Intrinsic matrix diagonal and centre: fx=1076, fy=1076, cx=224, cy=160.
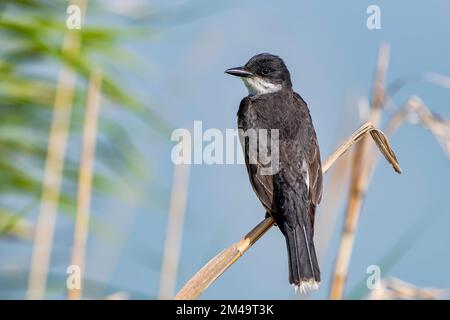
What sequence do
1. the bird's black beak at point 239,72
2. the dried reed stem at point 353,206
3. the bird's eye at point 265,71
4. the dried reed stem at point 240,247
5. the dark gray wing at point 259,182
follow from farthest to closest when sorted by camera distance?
the bird's eye at point 265,71 < the bird's black beak at point 239,72 < the dark gray wing at point 259,182 < the dried reed stem at point 353,206 < the dried reed stem at point 240,247

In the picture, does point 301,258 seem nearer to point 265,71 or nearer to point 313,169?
point 313,169

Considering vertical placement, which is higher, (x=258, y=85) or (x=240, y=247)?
(x=258, y=85)

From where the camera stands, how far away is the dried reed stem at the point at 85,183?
468cm

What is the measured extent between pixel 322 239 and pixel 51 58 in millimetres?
1869

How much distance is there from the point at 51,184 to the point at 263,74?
164 centimetres

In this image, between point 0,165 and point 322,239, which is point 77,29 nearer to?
point 0,165

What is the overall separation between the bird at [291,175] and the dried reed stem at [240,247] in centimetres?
22

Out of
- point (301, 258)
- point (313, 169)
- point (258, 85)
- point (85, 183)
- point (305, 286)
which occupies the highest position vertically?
point (258, 85)

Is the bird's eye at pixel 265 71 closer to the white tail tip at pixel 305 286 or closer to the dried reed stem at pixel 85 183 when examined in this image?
the dried reed stem at pixel 85 183

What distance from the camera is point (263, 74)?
6227 millimetres

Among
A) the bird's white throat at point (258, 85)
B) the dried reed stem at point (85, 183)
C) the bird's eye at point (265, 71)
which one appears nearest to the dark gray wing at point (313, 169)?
the bird's white throat at point (258, 85)

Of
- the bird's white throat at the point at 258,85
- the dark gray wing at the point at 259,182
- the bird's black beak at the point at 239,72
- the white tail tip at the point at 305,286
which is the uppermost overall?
the bird's black beak at the point at 239,72

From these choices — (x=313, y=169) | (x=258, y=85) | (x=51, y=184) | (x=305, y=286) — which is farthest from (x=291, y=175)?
(x=51, y=184)
